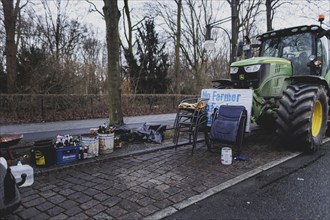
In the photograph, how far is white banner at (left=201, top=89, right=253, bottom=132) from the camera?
5164 mm

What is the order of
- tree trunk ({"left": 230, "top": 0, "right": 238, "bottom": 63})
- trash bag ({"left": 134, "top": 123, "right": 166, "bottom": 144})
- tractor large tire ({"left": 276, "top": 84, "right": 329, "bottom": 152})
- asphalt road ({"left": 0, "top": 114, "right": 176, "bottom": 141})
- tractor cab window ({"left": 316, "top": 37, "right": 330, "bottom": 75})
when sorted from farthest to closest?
tree trunk ({"left": 230, "top": 0, "right": 238, "bottom": 63}) → asphalt road ({"left": 0, "top": 114, "right": 176, "bottom": 141}) → tractor cab window ({"left": 316, "top": 37, "right": 330, "bottom": 75}) → trash bag ({"left": 134, "top": 123, "right": 166, "bottom": 144}) → tractor large tire ({"left": 276, "top": 84, "right": 329, "bottom": 152})

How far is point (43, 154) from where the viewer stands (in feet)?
12.9

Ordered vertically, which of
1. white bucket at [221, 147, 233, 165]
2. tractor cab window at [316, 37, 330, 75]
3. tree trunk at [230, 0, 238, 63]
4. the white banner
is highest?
tree trunk at [230, 0, 238, 63]

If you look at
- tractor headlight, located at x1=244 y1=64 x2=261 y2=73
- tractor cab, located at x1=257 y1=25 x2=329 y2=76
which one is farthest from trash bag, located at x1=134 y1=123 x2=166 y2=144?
tractor cab, located at x1=257 y1=25 x2=329 y2=76

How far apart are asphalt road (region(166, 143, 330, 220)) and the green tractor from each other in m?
0.99

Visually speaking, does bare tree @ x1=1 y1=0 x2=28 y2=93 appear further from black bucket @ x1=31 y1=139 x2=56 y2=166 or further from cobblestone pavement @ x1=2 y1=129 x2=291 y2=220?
cobblestone pavement @ x1=2 y1=129 x2=291 y2=220

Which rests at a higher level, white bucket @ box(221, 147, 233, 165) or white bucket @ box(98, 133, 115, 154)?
white bucket @ box(98, 133, 115, 154)

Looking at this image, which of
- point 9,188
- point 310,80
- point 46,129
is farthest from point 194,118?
point 46,129

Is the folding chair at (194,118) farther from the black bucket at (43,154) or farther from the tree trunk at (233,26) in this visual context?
the tree trunk at (233,26)

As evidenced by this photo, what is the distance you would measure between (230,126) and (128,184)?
7.66 ft

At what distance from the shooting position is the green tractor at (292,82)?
15.5ft

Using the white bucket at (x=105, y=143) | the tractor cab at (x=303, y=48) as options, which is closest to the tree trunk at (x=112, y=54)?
the white bucket at (x=105, y=143)

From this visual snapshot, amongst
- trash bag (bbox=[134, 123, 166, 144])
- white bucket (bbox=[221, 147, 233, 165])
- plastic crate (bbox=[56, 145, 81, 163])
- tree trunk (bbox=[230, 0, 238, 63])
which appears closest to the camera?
plastic crate (bbox=[56, 145, 81, 163])

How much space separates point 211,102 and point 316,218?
3550 mm
